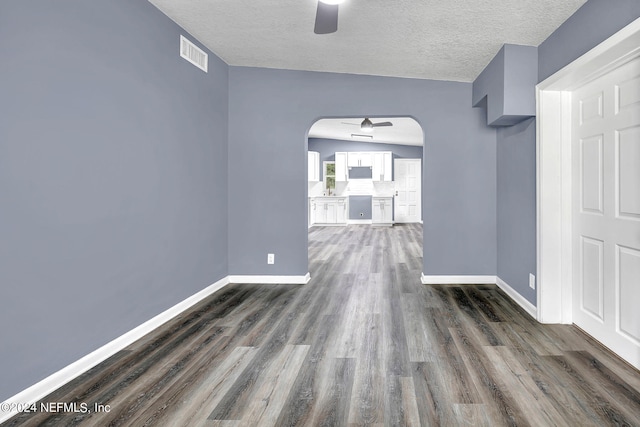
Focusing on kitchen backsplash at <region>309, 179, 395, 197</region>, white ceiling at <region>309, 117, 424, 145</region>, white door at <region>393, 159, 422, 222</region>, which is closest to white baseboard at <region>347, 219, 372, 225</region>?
kitchen backsplash at <region>309, 179, 395, 197</region>

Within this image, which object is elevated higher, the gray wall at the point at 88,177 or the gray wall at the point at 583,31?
the gray wall at the point at 583,31

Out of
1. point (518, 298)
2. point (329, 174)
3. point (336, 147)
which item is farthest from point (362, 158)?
point (518, 298)

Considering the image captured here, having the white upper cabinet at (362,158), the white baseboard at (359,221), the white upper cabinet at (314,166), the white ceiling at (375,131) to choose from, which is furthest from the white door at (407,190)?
the white upper cabinet at (314,166)

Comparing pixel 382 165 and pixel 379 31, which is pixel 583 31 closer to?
pixel 379 31

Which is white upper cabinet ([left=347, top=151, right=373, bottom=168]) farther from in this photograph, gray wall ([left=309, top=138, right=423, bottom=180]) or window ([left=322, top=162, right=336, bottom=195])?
window ([left=322, top=162, right=336, bottom=195])

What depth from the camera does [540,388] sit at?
6.70ft

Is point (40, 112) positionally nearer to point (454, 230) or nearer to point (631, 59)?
point (631, 59)

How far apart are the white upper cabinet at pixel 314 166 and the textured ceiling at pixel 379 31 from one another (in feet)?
23.9

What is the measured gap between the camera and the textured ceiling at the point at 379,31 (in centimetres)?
270

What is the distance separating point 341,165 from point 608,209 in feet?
30.8

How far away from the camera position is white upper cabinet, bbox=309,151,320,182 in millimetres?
11477

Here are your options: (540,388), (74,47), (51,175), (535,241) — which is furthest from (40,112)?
(535,241)

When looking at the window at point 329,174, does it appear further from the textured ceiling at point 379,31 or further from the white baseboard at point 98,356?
the white baseboard at point 98,356

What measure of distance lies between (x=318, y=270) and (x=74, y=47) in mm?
3776
